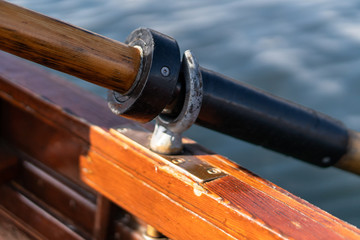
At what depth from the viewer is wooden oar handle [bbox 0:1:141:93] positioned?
28.3 inches

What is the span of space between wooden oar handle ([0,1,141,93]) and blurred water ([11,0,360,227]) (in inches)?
57.8

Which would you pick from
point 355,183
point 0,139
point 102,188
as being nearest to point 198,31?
point 355,183

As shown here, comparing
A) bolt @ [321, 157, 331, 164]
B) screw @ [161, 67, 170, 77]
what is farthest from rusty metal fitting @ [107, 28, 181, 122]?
bolt @ [321, 157, 331, 164]

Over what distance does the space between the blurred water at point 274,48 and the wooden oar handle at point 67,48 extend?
4.82 feet

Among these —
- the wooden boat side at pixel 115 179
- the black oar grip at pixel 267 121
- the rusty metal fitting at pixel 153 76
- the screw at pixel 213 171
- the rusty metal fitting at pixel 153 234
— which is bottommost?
the rusty metal fitting at pixel 153 234

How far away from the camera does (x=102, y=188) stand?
1.13m

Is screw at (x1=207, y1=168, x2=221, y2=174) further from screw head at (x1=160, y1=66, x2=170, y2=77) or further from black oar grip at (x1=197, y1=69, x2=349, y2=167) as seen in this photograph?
screw head at (x1=160, y1=66, x2=170, y2=77)

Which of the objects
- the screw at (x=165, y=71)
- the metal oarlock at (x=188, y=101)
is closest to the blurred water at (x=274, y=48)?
the metal oarlock at (x=188, y=101)

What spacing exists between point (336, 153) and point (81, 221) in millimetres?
754

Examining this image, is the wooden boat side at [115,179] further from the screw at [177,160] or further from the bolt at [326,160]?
the bolt at [326,160]

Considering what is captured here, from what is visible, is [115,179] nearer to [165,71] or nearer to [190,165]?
[190,165]

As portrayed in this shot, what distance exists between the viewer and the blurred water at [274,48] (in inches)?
86.3

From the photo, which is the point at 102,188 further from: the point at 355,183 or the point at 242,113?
the point at 355,183

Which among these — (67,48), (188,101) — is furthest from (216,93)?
(67,48)
